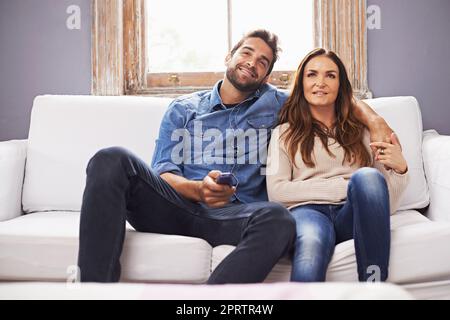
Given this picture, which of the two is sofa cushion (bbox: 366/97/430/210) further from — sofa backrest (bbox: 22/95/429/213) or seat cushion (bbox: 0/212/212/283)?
seat cushion (bbox: 0/212/212/283)

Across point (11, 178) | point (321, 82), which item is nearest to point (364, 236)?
point (321, 82)

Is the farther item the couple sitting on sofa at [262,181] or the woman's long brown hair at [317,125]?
the woman's long brown hair at [317,125]

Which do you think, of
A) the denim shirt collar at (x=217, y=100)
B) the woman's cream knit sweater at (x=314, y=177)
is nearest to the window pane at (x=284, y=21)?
the denim shirt collar at (x=217, y=100)

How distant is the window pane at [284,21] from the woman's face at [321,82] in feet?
2.68

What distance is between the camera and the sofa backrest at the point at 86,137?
2018 mm

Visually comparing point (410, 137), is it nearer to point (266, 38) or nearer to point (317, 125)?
point (317, 125)

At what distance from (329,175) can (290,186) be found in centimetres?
15

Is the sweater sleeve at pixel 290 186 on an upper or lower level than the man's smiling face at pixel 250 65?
lower

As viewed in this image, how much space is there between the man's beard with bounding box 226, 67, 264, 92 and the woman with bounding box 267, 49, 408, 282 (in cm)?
14

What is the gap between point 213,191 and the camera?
5.13ft

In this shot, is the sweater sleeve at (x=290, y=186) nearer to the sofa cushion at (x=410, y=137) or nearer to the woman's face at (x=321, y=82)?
the woman's face at (x=321, y=82)

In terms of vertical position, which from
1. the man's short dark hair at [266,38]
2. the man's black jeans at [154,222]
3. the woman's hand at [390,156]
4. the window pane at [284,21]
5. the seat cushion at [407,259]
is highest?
the window pane at [284,21]

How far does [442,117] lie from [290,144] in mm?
1156
